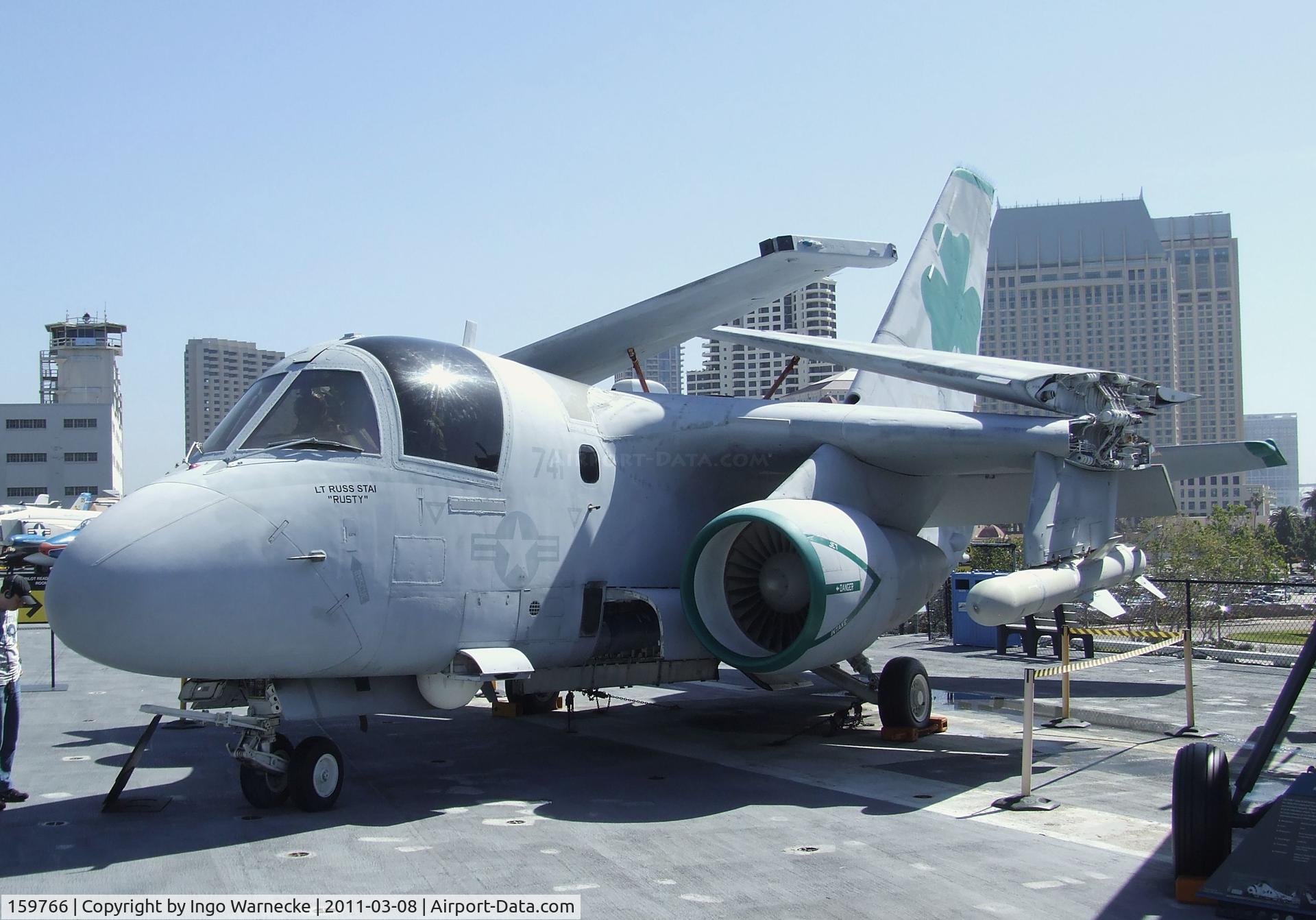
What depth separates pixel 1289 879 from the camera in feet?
18.1

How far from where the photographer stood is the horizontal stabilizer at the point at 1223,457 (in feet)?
38.1

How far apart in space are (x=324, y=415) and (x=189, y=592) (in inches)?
69.0

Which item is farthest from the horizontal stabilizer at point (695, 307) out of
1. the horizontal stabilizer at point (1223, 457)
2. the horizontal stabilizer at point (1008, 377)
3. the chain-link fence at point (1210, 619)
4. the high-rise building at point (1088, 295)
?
the high-rise building at point (1088, 295)

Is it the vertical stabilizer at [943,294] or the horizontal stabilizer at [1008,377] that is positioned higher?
the vertical stabilizer at [943,294]

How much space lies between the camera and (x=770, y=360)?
125375 mm

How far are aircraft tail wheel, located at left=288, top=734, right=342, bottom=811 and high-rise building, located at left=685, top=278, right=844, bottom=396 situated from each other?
6266 centimetres

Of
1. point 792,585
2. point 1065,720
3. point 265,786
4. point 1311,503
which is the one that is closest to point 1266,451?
point 1065,720

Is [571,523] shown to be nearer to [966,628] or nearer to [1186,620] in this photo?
[966,628]

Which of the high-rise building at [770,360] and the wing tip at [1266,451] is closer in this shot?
the wing tip at [1266,451]

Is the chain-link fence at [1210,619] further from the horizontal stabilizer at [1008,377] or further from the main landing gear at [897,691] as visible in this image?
the horizontal stabilizer at [1008,377]

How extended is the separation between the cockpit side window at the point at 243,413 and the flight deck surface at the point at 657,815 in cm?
268

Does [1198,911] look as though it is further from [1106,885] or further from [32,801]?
[32,801]

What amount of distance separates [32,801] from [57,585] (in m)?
2.56

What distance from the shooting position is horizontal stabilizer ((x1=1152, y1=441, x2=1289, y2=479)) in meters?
11.6
